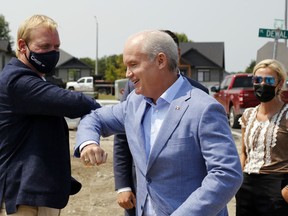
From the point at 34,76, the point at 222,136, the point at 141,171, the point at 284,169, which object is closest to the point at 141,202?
the point at 141,171

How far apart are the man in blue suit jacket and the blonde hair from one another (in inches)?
24.7

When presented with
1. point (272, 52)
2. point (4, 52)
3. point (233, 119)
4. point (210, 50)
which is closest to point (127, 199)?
point (272, 52)

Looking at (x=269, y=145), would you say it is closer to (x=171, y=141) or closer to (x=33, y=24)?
(x=171, y=141)

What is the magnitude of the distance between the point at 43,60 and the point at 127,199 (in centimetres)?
112

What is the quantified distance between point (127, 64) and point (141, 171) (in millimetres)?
519

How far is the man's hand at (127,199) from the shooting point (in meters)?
3.27

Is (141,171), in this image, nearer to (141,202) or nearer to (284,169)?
(141,202)

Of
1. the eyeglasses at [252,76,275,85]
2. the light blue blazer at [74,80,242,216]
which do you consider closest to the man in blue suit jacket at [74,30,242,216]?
the light blue blazer at [74,80,242,216]

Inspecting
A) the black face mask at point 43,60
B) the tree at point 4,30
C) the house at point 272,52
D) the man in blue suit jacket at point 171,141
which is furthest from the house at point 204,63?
the man in blue suit jacket at point 171,141

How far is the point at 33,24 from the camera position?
8.94 feet

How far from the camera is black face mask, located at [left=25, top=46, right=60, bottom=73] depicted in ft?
9.13

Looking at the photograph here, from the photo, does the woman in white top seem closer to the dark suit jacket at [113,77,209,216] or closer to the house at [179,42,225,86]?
the dark suit jacket at [113,77,209,216]

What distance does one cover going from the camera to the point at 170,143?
218cm

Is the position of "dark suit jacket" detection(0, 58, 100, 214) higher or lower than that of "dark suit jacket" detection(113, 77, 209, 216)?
higher
